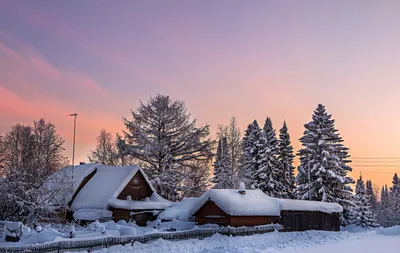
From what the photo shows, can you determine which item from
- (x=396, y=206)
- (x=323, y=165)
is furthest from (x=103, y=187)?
(x=396, y=206)

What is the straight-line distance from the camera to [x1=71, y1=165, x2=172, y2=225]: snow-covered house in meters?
33.9

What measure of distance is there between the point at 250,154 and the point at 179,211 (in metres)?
19.3

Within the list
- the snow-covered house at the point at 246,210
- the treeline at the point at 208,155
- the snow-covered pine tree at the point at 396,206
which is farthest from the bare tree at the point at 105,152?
the snow-covered pine tree at the point at 396,206

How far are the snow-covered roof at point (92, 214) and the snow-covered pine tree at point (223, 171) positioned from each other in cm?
1642

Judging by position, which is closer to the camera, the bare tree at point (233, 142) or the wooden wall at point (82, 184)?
the wooden wall at point (82, 184)

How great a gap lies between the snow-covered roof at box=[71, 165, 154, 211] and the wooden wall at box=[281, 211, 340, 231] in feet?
41.9

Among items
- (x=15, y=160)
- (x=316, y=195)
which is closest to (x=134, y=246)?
(x=316, y=195)

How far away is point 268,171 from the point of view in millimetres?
47688

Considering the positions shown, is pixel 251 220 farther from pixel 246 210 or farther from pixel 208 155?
pixel 208 155

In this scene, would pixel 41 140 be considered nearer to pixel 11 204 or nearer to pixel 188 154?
pixel 188 154

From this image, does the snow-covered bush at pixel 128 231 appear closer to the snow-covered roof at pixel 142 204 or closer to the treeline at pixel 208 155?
the snow-covered roof at pixel 142 204

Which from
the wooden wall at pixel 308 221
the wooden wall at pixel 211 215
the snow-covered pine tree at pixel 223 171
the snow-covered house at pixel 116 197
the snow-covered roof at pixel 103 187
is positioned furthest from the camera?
the snow-covered pine tree at pixel 223 171

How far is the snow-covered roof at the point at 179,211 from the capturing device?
32.5 metres

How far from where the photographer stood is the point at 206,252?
2048 cm
